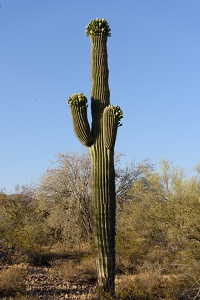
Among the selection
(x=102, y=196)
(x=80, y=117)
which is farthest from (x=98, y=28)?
(x=102, y=196)

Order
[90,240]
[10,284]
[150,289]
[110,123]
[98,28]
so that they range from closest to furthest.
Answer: [150,289], [110,123], [10,284], [98,28], [90,240]

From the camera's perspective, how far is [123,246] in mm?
11148

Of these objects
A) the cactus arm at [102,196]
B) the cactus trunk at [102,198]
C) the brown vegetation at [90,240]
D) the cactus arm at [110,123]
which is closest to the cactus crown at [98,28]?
the cactus arm at [102,196]

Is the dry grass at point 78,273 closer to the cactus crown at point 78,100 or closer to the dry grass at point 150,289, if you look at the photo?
the dry grass at point 150,289

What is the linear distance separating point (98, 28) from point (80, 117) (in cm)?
232

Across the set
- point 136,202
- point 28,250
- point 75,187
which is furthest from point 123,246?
point 75,187

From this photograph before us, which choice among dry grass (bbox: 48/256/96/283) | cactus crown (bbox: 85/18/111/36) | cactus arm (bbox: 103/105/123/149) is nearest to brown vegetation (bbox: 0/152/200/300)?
dry grass (bbox: 48/256/96/283)

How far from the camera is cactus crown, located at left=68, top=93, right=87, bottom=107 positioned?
726 centimetres

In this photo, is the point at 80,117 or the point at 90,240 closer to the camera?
the point at 80,117

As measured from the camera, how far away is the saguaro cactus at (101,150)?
6.95m

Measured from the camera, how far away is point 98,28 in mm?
8031

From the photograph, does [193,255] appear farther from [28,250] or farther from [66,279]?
[28,250]

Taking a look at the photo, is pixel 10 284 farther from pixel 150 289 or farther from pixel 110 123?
pixel 110 123

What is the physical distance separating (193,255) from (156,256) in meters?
3.01
